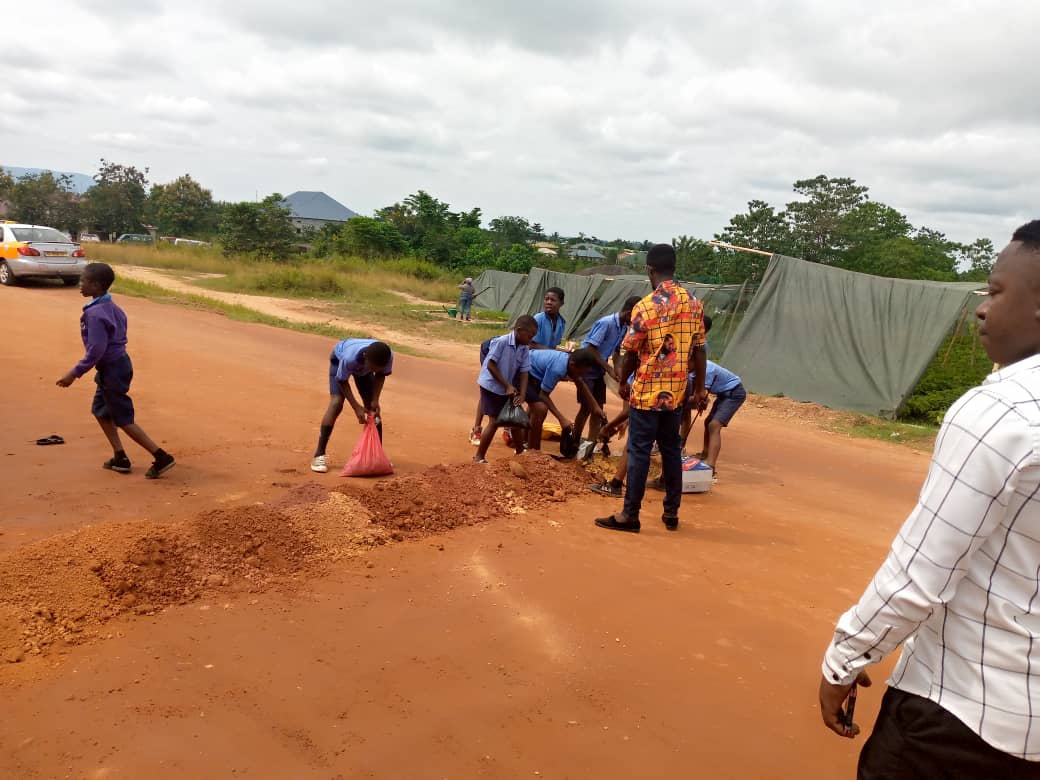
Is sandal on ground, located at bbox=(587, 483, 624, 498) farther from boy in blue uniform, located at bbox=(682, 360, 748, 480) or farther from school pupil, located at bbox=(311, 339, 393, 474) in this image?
school pupil, located at bbox=(311, 339, 393, 474)

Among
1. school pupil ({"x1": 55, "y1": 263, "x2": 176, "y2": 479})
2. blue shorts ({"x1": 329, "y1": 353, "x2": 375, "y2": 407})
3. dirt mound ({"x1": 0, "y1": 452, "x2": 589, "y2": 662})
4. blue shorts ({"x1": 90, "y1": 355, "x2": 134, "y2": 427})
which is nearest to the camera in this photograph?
dirt mound ({"x1": 0, "y1": 452, "x2": 589, "y2": 662})

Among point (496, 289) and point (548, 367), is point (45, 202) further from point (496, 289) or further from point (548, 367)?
point (548, 367)

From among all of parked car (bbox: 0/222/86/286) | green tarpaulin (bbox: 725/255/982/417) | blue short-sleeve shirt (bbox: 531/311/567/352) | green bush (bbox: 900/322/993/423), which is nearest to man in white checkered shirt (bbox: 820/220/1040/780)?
blue short-sleeve shirt (bbox: 531/311/567/352)

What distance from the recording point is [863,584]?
4586 mm

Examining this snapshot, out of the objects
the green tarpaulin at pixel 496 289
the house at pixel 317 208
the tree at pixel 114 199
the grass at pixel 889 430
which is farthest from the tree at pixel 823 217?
the house at pixel 317 208

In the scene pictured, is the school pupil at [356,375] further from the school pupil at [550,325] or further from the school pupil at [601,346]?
the school pupil at [550,325]

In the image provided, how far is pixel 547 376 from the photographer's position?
6.62m

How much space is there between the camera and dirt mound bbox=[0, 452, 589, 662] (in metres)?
3.25

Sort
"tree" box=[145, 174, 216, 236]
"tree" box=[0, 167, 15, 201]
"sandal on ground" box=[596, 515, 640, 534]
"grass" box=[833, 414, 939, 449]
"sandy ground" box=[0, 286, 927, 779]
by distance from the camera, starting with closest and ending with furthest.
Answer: "sandy ground" box=[0, 286, 927, 779] < "sandal on ground" box=[596, 515, 640, 534] < "grass" box=[833, 414, 939, 449] < "tree" box=[0, 167, 15, 201] < "tree" box=[145, 174, 216, 236]

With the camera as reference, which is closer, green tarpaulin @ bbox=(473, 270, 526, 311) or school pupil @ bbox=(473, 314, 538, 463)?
school pupil @ bbox=(473, 314, 538, 463)

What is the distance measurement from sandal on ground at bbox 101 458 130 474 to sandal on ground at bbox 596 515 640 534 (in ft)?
11.7

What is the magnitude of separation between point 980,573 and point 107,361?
17.8 feet

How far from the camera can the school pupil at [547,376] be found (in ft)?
21.7

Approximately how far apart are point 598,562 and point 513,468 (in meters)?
1.55
